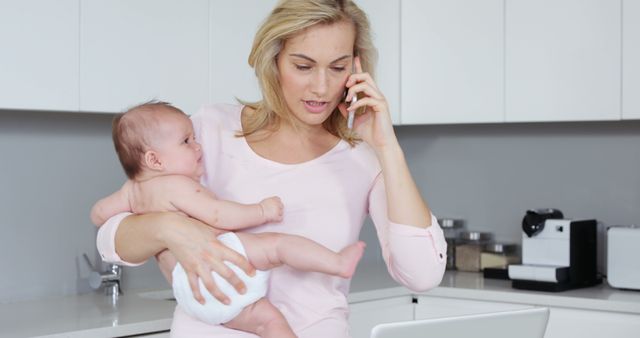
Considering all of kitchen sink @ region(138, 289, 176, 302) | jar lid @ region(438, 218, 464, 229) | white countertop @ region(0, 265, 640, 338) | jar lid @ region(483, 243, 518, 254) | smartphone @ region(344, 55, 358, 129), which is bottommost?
kitchen sink @ region(138, 289, 176, 302)

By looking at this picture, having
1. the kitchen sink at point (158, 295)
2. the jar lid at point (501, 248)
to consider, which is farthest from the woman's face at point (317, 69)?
the jar lid at point (501, 248)

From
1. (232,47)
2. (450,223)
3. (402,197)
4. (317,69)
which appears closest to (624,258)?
(450,223)

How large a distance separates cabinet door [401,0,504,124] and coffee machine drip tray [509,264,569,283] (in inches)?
21.2

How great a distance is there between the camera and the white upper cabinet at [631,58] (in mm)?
3139

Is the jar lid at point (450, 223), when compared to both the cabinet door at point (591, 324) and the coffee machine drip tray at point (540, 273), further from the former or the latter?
the cabinet door at point (591, 324)

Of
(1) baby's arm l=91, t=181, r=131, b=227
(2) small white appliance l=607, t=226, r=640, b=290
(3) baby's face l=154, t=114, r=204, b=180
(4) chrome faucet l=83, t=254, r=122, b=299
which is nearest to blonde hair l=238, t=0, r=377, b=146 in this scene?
(3) baby's face l=154, t=114, r=204, b=180

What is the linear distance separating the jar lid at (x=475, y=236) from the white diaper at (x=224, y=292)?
213 cm

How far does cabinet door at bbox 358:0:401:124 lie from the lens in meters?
3.59

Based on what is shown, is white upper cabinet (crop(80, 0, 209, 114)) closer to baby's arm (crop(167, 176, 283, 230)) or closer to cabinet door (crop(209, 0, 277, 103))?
cabinet door (crop(209, 0, 277, 103))

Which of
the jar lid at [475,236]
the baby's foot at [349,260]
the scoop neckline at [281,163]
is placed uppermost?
the scoop neckline at [281,163]

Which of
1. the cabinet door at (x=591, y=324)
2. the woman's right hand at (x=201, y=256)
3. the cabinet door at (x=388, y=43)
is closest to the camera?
the woman's right hand at (x=201, y=256)

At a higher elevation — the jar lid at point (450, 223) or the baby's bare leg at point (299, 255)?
the baby's bare leg at point (299, 255)

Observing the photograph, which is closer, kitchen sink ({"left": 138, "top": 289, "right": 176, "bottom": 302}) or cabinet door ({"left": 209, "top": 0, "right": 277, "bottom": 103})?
cabinet door ({"left": 209, "top": 0, "right": 277, "bottom": 103})

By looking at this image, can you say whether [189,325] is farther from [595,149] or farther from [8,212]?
[595,149]
